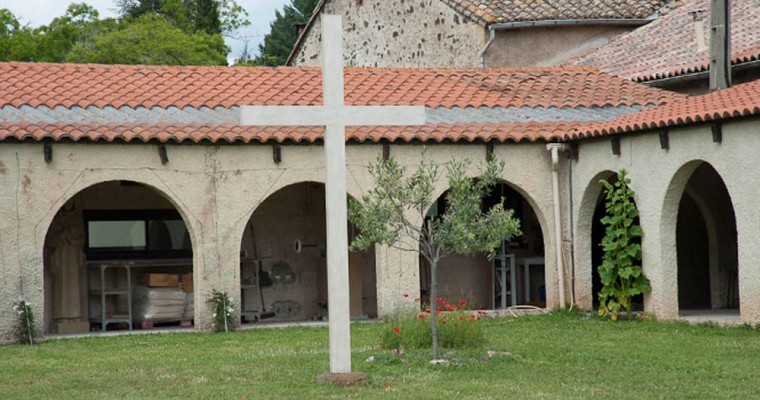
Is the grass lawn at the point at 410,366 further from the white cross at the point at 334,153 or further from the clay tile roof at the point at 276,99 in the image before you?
the clay tile roof at the point at 276,99

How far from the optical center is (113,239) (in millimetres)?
18344

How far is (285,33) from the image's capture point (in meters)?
52.3

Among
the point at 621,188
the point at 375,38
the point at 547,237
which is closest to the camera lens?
the point at 621,188

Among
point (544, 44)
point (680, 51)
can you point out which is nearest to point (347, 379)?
point (680, 51)

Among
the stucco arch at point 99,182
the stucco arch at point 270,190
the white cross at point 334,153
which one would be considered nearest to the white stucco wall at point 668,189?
the stucco arch at point 270,190

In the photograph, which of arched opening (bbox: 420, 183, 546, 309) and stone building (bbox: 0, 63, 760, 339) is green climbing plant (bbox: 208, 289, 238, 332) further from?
arched opening (bbox: 420, 183, 546, 309)

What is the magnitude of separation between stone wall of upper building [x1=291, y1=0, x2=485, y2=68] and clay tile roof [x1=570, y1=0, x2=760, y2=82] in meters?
2.25

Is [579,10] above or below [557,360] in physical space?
above

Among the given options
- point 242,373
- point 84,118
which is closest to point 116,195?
point 84,118

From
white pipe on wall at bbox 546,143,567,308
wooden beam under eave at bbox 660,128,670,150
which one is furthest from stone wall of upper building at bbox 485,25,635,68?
wooden beam under eave at bbox 660,128,670,150

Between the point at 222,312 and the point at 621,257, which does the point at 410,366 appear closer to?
the point at 222,312

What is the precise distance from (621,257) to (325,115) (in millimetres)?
6894

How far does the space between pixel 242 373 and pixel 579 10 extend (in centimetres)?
1479

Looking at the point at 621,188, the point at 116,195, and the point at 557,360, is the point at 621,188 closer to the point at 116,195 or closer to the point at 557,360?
the point at 557,360
